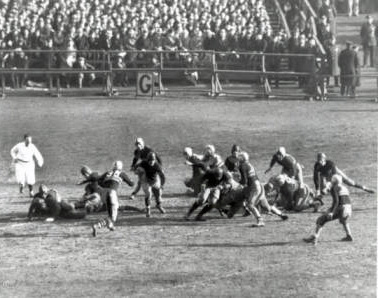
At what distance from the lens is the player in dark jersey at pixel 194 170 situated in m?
25.6

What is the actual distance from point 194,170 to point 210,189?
2422 mm

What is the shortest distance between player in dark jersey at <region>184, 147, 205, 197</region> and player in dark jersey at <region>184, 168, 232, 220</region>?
111 cm

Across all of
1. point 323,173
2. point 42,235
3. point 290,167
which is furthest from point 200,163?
point 42,235

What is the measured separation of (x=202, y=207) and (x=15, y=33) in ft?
55.1

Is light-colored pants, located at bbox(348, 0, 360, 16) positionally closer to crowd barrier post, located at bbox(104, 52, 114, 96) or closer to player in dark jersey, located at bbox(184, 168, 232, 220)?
crowd barrier post, located at bbox(104, 52, 114, 96)

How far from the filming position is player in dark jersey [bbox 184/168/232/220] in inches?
936

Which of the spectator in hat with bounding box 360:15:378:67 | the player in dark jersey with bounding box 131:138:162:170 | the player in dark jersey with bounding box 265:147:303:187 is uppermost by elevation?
the spectator in hat with bounding box 360:15:378:67

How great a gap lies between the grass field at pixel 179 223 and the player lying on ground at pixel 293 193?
0.75 meters

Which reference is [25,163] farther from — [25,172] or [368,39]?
[368,39]

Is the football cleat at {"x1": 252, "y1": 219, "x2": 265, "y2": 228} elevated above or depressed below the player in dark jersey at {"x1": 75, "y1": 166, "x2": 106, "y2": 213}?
below

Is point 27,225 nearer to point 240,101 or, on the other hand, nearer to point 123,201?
point 123,201

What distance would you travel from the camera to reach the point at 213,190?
78.3ft

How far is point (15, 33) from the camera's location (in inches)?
1540

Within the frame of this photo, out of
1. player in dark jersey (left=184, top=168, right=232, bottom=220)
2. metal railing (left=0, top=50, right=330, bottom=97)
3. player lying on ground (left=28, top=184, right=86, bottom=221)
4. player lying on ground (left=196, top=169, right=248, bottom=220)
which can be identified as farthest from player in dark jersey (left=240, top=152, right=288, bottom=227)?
metal railing (left=0, top=50, right=330, bottom=97)
